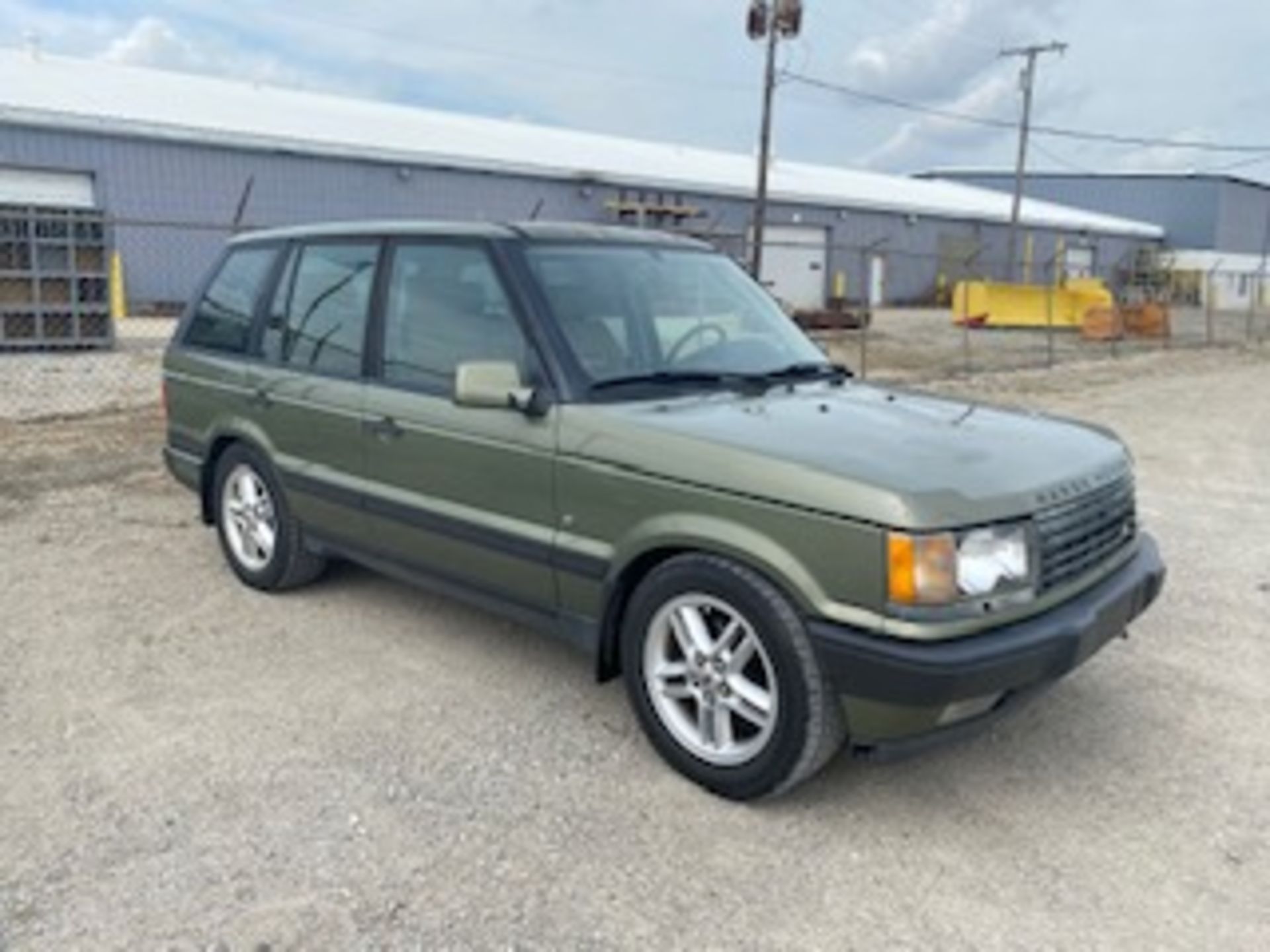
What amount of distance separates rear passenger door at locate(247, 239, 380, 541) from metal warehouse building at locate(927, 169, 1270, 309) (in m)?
58.8

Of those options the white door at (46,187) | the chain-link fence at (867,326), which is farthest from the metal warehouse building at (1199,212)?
the white door at (46,187)

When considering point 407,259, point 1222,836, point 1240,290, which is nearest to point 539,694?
point 407,259

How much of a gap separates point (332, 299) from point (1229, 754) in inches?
154

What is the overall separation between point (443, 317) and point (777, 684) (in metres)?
1.96

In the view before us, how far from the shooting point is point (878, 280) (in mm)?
39531

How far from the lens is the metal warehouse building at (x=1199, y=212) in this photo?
193 feet

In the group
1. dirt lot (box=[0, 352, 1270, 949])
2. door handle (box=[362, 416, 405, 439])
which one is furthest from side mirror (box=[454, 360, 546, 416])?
dirt lot (box=[0, 352, 1270, 949])

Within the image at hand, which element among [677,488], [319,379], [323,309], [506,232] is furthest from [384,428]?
[677,488]

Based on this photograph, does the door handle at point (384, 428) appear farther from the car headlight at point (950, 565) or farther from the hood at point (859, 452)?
the car headlight at point (950, 565)

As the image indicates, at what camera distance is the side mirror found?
3650mm

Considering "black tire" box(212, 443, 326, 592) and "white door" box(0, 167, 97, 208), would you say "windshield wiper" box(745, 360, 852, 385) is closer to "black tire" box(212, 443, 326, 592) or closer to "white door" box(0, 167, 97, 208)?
"black tire" box(212, 443, 326, 592)

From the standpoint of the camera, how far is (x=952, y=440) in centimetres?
347

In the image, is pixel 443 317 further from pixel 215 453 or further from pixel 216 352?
pixel 215 453

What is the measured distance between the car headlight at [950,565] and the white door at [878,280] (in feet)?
120
